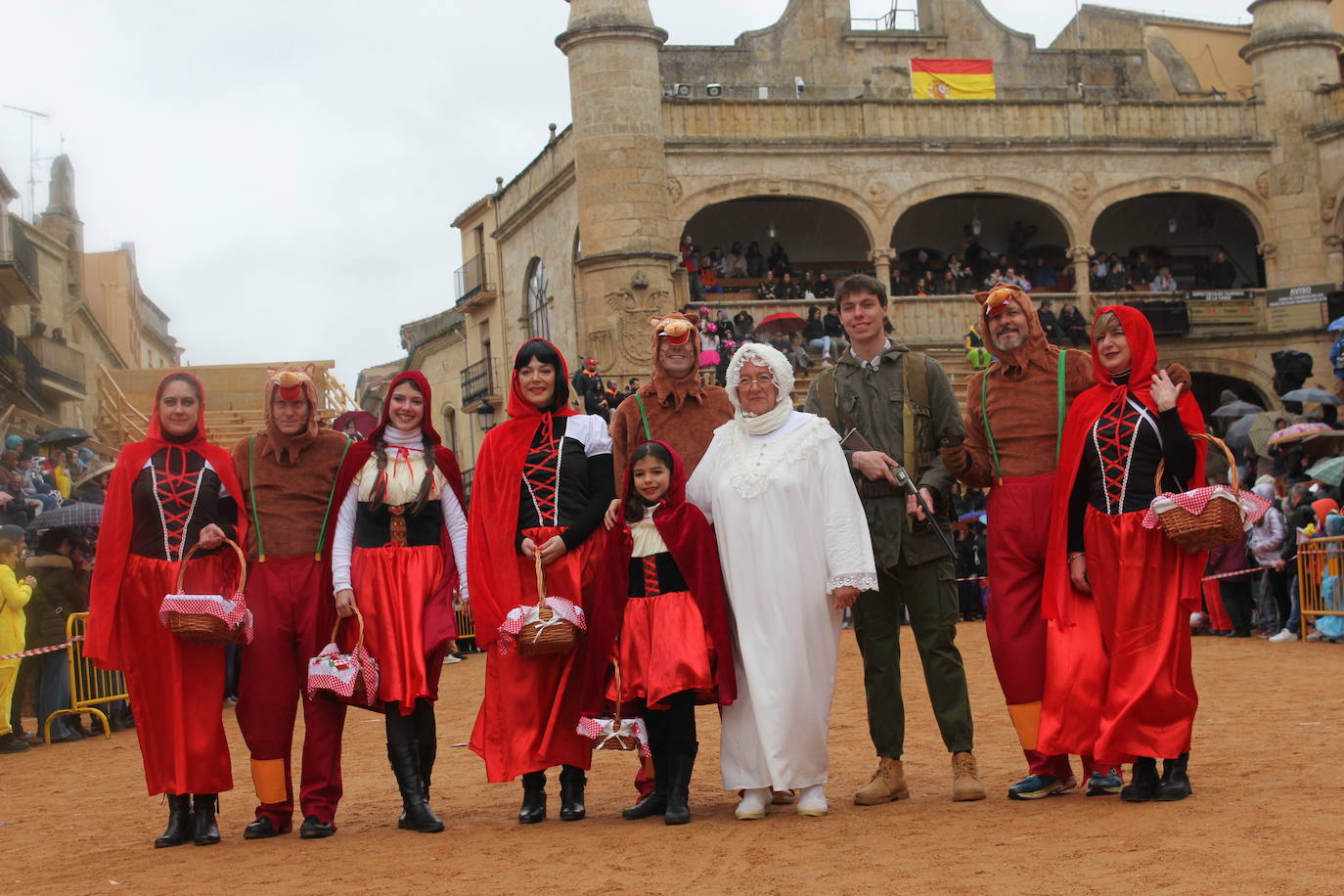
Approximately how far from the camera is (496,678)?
743 centimetres

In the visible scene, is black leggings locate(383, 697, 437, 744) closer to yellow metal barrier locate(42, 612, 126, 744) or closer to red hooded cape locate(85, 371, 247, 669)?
red hooded cape locate(85, 371, 247, 669)

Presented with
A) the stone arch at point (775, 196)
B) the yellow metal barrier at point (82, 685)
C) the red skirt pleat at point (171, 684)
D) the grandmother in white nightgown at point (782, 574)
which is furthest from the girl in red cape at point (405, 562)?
the stone arch at point (775, 196)

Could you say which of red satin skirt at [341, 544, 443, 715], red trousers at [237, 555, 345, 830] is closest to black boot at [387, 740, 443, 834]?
red satin skirt at [341, 544, 443, 715]

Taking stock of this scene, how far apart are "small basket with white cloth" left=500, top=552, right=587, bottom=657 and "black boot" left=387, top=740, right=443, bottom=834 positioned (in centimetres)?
68

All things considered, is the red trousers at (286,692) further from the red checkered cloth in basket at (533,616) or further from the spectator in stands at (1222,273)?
the spectator in stands at (1222,273)

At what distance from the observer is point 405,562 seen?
24.6ft

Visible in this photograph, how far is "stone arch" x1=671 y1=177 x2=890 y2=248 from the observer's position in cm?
3206

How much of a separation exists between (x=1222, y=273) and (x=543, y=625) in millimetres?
31562

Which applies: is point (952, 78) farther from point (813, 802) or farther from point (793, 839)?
point (793, 839)

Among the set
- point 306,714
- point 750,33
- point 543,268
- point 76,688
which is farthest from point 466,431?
point 306,714

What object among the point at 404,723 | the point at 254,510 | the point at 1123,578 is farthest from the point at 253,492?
the point at 1123,578

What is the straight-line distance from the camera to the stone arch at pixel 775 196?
105 feet

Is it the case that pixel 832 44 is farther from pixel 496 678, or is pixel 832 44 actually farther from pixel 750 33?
pixel 496 678

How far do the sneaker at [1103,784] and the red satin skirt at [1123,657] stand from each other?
0.25m
